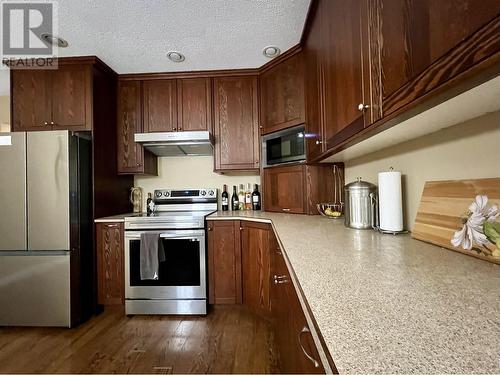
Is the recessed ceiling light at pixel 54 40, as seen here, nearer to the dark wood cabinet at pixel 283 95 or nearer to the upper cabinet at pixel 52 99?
the upper cabinet at pixel 52 99

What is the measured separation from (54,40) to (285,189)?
2.22m

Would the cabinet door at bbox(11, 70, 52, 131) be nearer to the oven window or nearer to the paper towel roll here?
the oven window

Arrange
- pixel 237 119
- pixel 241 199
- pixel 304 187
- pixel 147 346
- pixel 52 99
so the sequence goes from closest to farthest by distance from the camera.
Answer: pixel 147 346 < pixel 304 187 < pixel 52 99 < pixel 237 119 < pixel 241 199

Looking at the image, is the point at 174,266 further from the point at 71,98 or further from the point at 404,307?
the point at 404,307

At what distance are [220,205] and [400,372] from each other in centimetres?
242

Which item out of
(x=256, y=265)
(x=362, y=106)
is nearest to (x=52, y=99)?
(x=256, y=265)

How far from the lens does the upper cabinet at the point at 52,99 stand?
2.04 metres

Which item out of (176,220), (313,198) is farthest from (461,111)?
(176,220)

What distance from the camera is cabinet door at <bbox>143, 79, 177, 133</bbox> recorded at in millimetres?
2350

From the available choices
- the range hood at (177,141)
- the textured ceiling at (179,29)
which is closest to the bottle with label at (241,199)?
the range hood at (177,141)

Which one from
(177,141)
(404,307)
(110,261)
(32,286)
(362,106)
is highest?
(177,141)

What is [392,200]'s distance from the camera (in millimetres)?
1086

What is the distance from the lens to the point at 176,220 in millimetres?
1994

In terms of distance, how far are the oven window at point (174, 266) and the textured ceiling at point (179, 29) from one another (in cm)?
165
